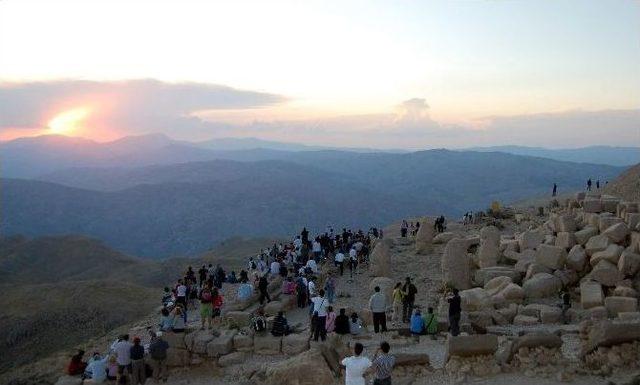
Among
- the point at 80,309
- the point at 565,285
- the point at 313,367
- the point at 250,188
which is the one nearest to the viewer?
the point at 313,367

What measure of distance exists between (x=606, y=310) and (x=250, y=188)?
97.8 m

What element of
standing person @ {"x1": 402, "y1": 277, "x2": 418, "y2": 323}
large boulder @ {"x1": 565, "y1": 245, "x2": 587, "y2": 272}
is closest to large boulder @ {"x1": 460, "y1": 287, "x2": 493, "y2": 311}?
standing person @ {"x1": 402, "y1": 277, "x2": 418, "y2": 323}

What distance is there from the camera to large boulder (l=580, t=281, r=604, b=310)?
1644 cm

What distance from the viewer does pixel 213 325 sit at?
54.2ft

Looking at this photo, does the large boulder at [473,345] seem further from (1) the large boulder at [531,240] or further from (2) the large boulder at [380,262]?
(2) the large boulder at [380,262]

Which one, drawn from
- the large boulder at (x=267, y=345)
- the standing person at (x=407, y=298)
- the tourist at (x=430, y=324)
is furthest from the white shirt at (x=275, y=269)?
the tourist at (x=430, y=324)

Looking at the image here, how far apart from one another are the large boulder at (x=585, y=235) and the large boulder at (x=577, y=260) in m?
0.82

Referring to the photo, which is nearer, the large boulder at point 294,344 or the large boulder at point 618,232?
the large boulder at point 294,344

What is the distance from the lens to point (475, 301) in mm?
17188

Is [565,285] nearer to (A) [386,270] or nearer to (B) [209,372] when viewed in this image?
(A) [386,270]

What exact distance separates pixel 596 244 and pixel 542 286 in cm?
264

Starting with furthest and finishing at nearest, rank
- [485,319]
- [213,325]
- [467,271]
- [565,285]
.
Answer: [467,271]
[565,285]
[213,325]
[485,319]

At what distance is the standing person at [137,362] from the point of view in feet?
41.4

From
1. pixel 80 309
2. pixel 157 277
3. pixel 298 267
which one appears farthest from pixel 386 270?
pixel 157 277
